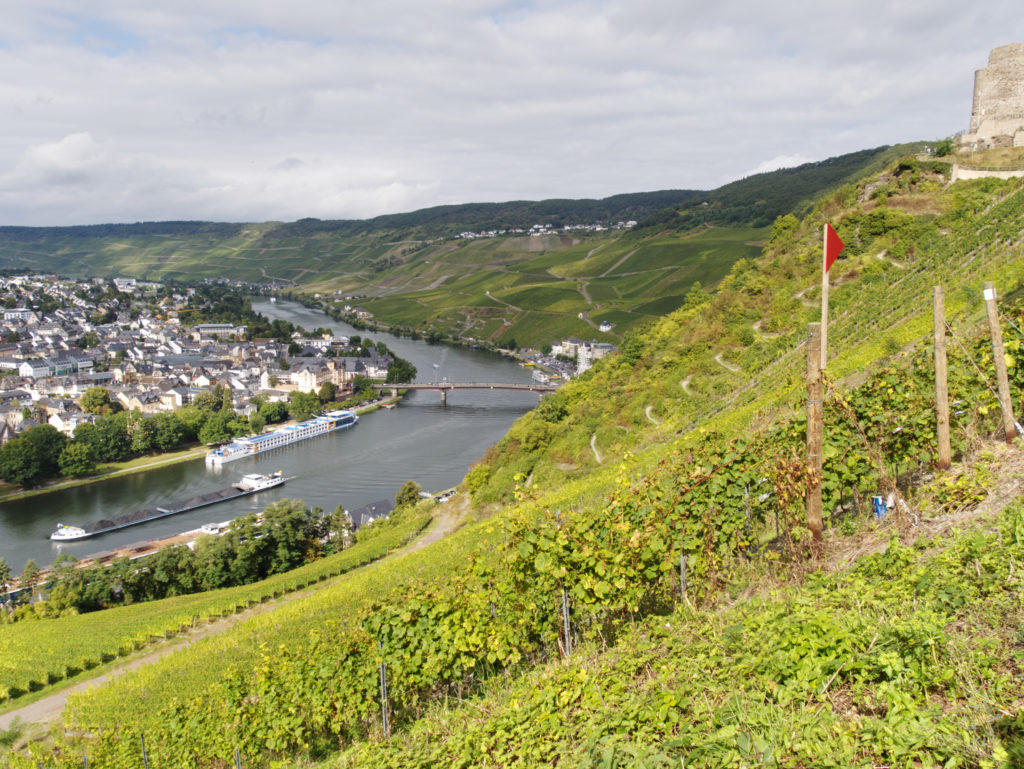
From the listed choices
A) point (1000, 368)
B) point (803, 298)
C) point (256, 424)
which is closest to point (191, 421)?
point (256, 424)

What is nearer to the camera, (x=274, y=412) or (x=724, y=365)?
(x=724, y=365)

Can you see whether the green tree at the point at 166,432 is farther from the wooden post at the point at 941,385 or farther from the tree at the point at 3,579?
the wooden post at the point at 941,385

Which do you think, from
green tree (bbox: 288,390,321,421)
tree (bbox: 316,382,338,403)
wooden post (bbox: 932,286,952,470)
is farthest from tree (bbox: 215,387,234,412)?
wooden post (bbox: 932,286,952,470)

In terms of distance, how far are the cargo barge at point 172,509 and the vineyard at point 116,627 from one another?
34.9 feet

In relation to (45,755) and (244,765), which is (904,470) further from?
(45,755)

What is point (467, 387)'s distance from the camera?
5462cm

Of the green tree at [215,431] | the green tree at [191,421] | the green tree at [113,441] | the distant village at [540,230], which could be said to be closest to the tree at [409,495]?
the green tree at [215,431]

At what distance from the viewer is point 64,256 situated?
194000 millimetres

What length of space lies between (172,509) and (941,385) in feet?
108

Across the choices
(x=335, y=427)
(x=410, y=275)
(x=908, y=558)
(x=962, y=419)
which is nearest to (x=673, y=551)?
(x=908, y=558)

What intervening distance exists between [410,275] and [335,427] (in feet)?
283

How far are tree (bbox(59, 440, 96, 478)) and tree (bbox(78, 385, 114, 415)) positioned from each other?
12.9 m

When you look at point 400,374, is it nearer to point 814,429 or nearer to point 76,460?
point 76,460

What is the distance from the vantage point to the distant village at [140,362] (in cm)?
5025
